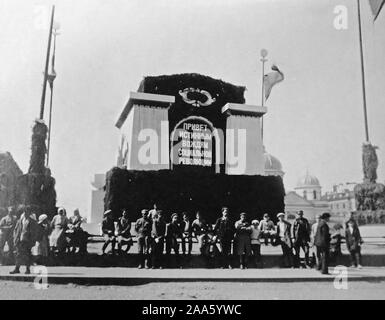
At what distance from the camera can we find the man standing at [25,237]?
7.16 meters


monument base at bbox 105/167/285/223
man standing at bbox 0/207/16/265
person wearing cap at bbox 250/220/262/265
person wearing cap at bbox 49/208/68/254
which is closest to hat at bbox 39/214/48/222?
person wearing cap at bbox 49/208/68/254

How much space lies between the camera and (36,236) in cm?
741

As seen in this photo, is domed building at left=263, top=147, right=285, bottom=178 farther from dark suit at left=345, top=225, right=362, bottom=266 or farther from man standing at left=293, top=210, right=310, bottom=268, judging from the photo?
dark suit at left=345, top=225, right=362, bottom=266

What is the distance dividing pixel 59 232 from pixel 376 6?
820 centimetres

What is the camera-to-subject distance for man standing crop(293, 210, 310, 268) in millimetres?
8250

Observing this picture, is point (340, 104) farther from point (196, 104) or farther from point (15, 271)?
point (15, 271)

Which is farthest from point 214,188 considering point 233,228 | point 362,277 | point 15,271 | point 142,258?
point 15,271

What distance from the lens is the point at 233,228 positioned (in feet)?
27.3

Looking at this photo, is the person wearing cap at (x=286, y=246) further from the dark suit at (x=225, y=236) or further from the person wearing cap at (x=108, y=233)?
the person wearing cap at (x=108, y=233)

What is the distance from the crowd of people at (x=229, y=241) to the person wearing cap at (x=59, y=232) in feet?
2.71

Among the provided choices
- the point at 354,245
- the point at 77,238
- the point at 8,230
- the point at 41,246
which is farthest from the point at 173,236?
the point at 354,245

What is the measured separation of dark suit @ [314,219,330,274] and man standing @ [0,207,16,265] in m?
5.95

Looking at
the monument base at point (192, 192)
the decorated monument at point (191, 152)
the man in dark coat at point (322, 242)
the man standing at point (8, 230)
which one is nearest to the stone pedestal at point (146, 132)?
the decorated monument at point (191, 152)
